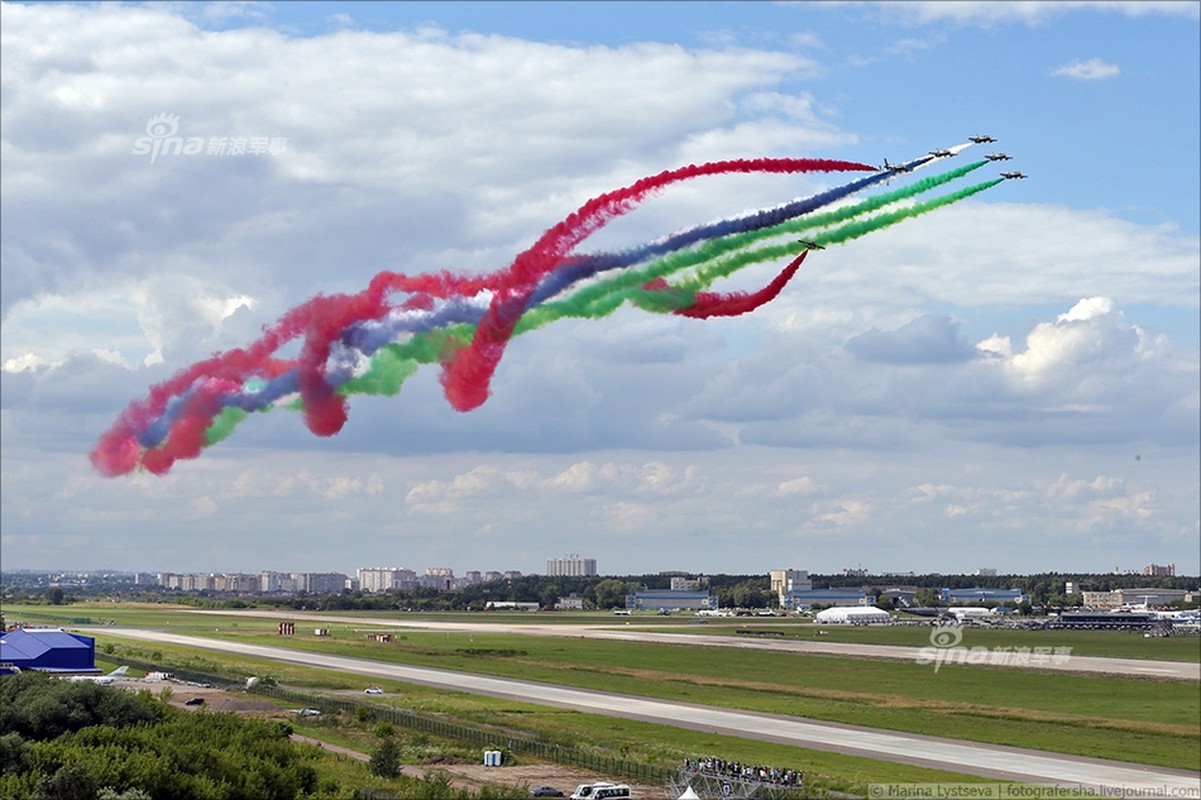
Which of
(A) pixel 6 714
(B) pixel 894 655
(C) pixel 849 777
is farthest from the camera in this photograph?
(B) pixel 894 655

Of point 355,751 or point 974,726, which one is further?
point 974,726

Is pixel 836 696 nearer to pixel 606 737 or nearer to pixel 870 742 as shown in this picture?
pixel 870 742

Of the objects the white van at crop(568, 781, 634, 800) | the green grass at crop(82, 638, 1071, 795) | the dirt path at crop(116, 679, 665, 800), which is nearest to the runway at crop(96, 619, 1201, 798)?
the green grass at crop(82, 638, 1071, 795)

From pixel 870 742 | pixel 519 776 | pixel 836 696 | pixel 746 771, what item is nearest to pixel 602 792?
pixel 746 771

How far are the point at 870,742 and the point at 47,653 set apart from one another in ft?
285

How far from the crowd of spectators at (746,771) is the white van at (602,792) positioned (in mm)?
5904

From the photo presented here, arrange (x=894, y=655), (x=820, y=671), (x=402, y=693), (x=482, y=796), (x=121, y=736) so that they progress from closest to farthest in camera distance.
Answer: (x=482, y=796), (x=121, y=736), (x=402, y=693), (x=820, y=671), (x=894, y=655)

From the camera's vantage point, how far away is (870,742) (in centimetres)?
9344

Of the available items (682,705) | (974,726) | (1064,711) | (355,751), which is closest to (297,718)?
(355,751)

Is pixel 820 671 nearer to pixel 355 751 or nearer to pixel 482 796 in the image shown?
pixel 355 751

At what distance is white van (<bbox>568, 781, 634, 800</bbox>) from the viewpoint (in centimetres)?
6981

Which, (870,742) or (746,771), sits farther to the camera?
(870,742)

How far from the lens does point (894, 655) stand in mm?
177125

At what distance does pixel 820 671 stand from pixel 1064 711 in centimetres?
4099
